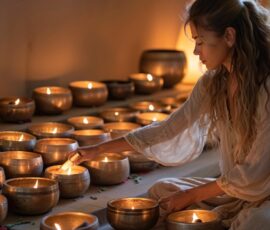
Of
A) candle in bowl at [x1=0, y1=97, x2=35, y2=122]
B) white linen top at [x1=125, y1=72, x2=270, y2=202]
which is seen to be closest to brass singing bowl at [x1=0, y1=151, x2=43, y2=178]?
white linen top at [x1=125, y1=72, x2=270, y2=202]

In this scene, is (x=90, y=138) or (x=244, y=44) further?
(x=90, y=138)

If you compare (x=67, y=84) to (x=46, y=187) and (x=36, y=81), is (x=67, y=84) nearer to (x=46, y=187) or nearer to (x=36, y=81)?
(x=36, y=81)

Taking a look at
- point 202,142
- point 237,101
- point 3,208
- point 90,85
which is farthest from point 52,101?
point 237,101

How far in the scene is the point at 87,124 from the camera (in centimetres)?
398

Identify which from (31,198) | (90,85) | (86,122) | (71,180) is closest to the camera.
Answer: (31,198)

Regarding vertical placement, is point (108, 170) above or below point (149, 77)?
below

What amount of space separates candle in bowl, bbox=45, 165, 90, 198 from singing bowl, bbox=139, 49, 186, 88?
2142 mm

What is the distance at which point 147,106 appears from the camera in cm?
460

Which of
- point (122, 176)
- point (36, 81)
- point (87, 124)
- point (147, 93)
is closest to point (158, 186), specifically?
point (122, 176)

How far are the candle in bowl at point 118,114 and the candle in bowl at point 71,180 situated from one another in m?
1.07

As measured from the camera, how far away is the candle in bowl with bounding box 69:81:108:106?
4.38m

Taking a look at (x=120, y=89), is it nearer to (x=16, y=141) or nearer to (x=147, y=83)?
(x=147, y=83)

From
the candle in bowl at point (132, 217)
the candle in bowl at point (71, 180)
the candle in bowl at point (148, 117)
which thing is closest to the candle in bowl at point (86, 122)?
the candle in bowl at point (148, 117)

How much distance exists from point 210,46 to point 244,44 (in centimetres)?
13
